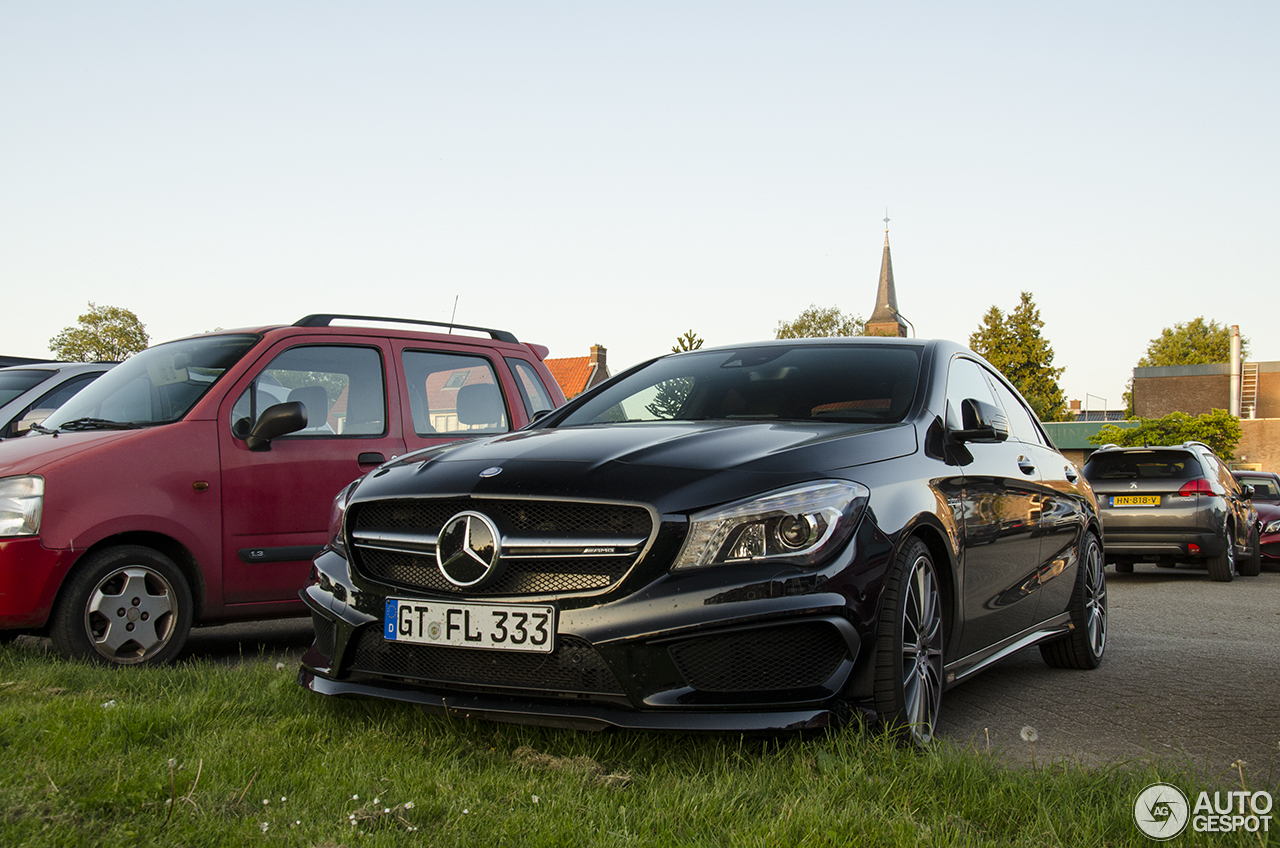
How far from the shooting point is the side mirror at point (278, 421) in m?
5.83

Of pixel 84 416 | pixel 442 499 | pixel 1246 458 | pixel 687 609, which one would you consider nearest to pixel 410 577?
pixel 442 499

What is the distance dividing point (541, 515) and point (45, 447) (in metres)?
3.26

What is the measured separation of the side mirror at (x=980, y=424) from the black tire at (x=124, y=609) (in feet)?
12.3

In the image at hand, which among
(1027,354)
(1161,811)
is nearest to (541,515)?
(1161,811)

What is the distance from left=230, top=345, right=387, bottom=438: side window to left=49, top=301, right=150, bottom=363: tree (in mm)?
61730

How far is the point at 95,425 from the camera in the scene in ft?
19.4

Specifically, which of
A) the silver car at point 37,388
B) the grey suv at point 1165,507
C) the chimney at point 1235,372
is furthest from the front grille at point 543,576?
the chimney at point 1235,372

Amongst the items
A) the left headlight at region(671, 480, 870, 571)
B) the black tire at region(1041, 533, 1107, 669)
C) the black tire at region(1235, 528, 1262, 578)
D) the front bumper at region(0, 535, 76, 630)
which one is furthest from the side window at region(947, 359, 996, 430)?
the black tire at region(1235, 528, 1262, 578)

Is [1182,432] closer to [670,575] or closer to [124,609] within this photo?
[124,609]

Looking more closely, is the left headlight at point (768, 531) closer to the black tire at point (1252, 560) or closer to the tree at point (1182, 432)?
the black tire at point (1252, 560)

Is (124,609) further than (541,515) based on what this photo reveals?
Yes

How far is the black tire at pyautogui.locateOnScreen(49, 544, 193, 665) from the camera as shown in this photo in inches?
203

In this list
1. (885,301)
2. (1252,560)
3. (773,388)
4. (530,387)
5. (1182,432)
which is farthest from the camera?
(885,301)

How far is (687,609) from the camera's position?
3174 mm
